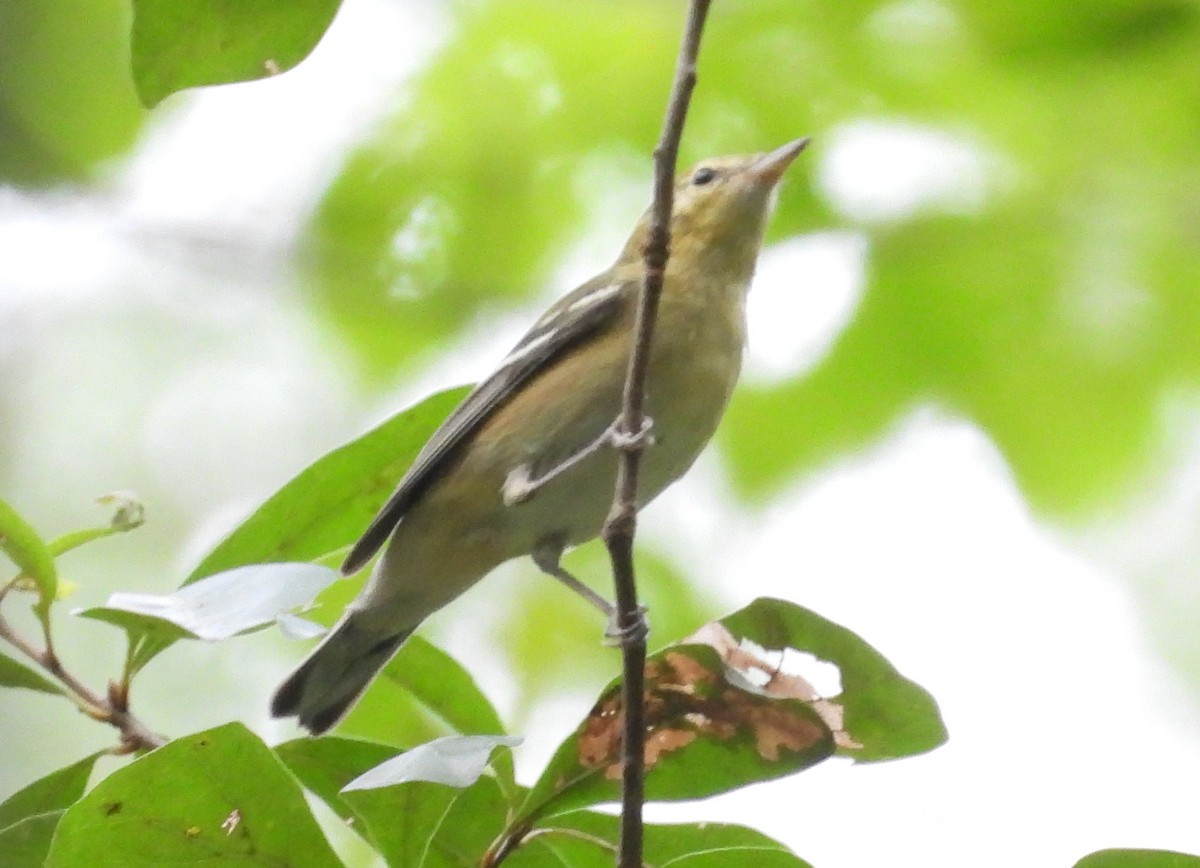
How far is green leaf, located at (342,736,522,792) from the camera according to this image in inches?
79.7

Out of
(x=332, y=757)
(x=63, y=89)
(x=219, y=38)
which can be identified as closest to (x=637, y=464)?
(x=332, y=757)

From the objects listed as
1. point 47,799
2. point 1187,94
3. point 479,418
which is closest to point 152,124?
point 479,418

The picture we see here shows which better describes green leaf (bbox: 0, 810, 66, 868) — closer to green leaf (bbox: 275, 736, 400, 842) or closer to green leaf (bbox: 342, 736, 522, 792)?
green leaf (bbox: 275, 736, 400, 842)

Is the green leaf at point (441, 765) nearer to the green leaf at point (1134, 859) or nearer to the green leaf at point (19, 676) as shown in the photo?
the green leaf at point (19, 676)

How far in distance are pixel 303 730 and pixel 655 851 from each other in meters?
1.50

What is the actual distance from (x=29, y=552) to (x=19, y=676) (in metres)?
0.24

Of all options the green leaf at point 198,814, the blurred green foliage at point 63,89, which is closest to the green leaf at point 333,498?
the green leaf at point 198,814

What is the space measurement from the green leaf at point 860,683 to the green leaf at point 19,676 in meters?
1.12

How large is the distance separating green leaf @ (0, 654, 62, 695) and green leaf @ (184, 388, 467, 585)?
356 millimetres

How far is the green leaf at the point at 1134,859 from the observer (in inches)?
85.9

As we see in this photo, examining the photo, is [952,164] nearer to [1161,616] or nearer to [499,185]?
[499,185]

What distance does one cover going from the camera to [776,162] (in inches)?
146

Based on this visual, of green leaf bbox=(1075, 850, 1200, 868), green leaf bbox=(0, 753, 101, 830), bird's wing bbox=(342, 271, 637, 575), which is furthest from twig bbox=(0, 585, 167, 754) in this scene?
green leaf bbox=(1075, 850, 1200, 868)

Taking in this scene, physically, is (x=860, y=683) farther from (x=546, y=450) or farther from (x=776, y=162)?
(x=776, y=162)
